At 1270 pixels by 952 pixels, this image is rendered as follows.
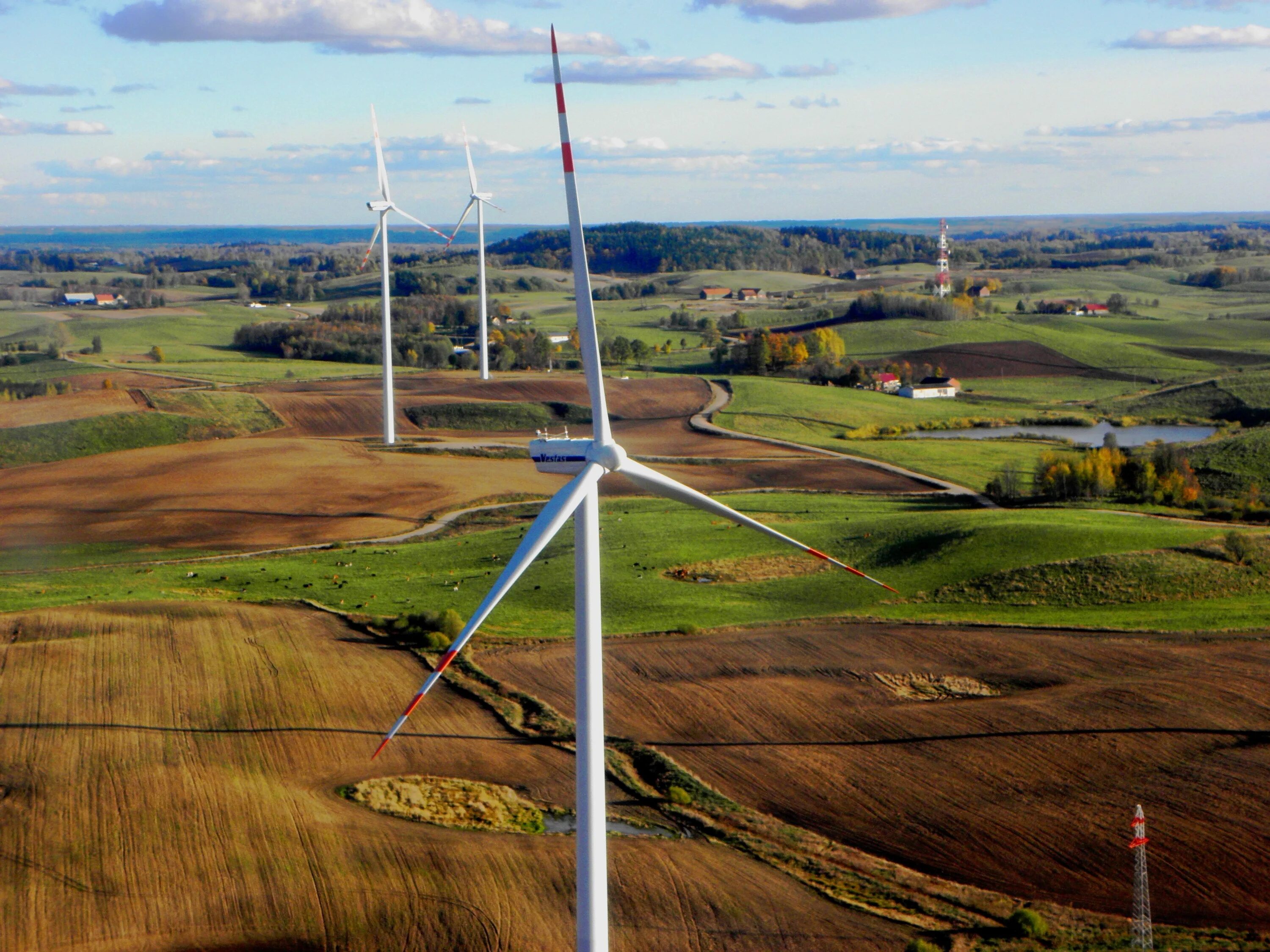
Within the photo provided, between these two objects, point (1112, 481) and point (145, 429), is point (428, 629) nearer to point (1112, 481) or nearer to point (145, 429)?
point (1112, 481)

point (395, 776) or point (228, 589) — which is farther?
point (228, 589)

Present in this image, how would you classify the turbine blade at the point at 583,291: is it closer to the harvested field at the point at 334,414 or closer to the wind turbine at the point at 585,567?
the wind turbine at the point at 585,567

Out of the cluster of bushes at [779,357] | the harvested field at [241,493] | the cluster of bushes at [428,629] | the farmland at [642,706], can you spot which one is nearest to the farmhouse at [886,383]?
the cluster of bushes at [779,357]

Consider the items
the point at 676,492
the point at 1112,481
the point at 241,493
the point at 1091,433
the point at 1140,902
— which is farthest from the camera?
the point at 1091,433

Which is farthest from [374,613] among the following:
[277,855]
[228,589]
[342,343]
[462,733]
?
[342,343]

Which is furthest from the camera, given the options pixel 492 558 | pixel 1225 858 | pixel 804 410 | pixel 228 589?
pixel 804 410

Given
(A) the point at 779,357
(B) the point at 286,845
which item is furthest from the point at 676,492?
(A) the point at 779,357

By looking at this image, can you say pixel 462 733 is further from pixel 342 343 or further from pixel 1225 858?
pixel 342 343
